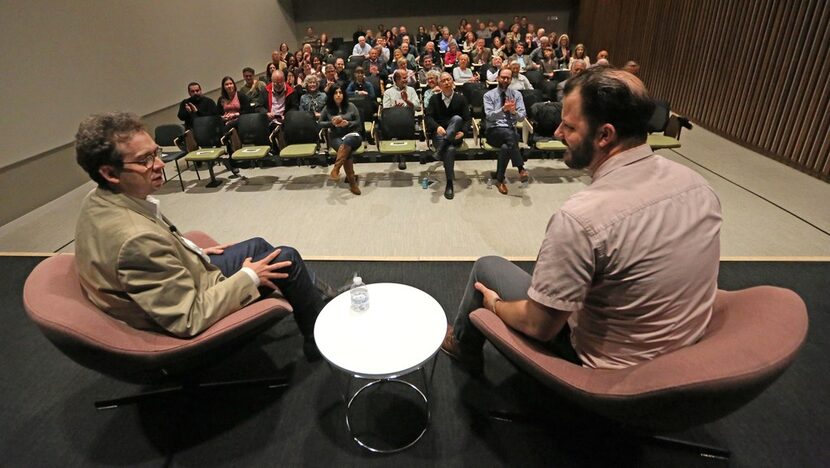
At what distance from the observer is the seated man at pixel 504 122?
457 cm

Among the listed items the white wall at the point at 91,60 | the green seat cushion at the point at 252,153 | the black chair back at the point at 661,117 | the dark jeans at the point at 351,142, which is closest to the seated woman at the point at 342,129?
the dark jeans at the point at 351,142

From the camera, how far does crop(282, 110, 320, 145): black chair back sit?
5.12 meters

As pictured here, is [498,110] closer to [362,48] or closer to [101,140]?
[101,140]

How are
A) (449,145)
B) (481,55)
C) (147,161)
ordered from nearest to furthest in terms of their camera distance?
(147,161) → (449,145) → (481,55)

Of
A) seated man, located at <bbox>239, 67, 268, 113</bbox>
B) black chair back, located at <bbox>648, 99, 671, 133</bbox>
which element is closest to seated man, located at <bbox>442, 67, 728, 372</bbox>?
black chair back, located at <bbox>648, 99, 671, 133</bbox>

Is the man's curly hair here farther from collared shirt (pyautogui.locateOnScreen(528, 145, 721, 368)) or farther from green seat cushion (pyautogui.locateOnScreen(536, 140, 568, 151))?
green seat cushion (pyautogui.locateOnScreen(536, 140, 568, 151))

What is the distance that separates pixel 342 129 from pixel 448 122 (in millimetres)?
1231

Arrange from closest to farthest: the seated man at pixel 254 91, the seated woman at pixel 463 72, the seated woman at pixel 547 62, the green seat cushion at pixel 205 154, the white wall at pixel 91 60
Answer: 1. the white wall at pixel 91 60
2. the green seat cushion at pixel 205 154
3. the seated man at pixel 254 91
4. the seated woman at pixel 463 72
5. the seated woman at pixel 547 62

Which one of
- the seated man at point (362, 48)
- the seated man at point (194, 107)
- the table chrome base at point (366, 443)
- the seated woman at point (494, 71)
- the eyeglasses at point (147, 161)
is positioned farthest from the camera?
the seated man at point (362, 48)

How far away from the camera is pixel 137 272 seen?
4.91 ft

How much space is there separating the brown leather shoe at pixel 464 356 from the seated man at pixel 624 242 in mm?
714

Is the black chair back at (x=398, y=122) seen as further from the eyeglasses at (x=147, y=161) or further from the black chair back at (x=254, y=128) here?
the eyeglasses at (x=147, y=161)

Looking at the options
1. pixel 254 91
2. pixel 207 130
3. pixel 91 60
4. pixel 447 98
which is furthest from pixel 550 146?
pixel 91 60

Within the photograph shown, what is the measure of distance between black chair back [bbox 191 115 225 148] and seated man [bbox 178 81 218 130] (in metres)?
0.36
